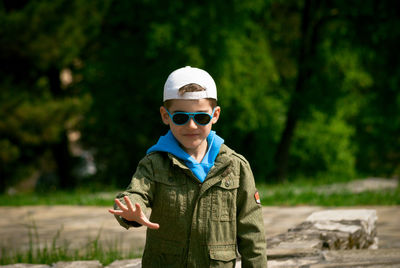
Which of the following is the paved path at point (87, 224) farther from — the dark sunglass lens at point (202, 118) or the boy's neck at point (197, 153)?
the dark sunglass lens at point (202, 118)

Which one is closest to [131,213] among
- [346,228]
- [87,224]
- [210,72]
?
[346,228]

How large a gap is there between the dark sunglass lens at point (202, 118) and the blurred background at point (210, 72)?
9.28 metres

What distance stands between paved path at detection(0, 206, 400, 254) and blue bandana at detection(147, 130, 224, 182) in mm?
2044

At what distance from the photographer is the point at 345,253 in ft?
11.1

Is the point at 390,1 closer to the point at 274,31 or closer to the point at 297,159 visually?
the point at 274,31

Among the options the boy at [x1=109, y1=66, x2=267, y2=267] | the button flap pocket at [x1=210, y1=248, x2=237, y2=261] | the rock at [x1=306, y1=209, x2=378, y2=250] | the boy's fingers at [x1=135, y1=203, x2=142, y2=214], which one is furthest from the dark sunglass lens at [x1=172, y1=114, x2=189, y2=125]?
the rock at [x1=306, y1=209, x2=378, y2=250]

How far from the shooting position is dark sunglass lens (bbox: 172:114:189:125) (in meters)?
2.36

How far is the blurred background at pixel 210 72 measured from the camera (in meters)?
12.1

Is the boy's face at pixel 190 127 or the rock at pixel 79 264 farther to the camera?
the rock at pixel 79 264

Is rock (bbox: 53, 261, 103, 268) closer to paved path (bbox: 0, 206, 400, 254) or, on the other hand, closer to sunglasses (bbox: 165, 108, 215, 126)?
paved path (bbox: 0, 206, 400, 254)

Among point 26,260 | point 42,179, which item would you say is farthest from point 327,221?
point 42,179

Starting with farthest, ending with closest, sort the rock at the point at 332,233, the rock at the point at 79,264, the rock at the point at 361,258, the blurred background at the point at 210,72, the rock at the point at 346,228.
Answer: the blurred background at the point at 210,72, the rock at the point at 346,228, the rock at the point at 332,233, the rock at the point at 79,264, the rock at the point at 361,258

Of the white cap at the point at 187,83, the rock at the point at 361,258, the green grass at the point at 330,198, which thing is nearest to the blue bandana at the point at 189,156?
the white cap at the point at 187,83

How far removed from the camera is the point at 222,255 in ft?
7.72
